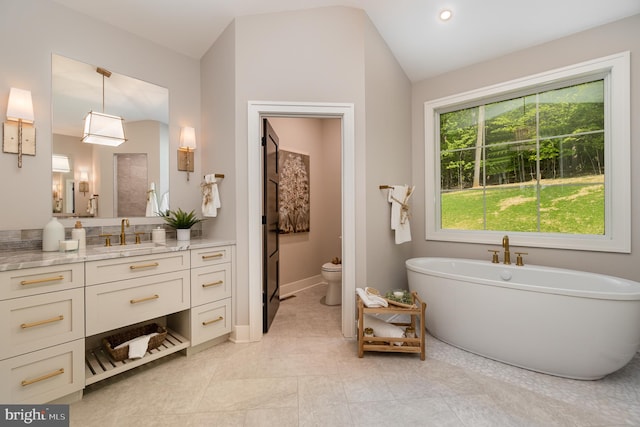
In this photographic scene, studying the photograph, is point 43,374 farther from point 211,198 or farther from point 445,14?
point 445,14

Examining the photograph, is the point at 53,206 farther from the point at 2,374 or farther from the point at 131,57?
the point at 131,57

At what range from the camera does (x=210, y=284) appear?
229 centimetres

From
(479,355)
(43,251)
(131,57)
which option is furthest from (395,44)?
(43,251)

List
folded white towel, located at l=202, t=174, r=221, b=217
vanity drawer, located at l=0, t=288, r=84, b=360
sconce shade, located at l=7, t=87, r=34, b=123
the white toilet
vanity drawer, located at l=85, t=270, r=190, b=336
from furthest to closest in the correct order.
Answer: the white toilet → folded white towel, located at l=202, t=174, r=221, b=217 → sconce shade, located at l=7, t=87, r=34, b=123 → vanity drawer, located at l=85, t=270, r=190, b=336 → vanity drawer, located at l=0, t=288, r=84, b=360

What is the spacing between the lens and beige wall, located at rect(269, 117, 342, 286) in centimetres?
405

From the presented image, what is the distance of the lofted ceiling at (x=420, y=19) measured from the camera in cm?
220

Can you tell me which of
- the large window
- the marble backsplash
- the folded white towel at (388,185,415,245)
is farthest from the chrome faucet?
the large window

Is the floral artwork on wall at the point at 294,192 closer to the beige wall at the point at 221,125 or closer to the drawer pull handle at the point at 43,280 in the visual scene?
the beige wall at the point at 221,125

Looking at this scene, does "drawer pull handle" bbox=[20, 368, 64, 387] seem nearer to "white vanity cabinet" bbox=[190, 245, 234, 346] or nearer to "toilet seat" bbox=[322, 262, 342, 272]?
"white vanity cabinet" bbox=[190, 245, 234, 346]

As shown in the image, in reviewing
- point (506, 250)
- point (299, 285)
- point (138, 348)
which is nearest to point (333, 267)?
point (299, 285)

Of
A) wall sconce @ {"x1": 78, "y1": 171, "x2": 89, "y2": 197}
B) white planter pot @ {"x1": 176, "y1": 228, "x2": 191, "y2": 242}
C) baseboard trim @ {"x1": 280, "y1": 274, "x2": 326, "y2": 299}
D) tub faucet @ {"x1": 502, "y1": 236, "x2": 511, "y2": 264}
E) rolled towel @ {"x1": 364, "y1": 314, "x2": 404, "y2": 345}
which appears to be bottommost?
baseboard trim @ {"x1": 280, "y1": 274, "x2": 326, "y2": 299}

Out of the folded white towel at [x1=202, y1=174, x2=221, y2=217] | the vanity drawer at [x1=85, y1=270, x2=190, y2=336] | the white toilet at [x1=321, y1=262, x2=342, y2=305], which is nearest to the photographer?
the vanity drawer at [x1=85, y1=270, x2=190, y2=336]

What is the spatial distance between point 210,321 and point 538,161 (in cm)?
339

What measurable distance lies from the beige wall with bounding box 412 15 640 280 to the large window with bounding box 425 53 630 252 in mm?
61
